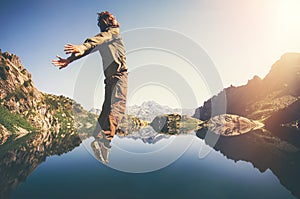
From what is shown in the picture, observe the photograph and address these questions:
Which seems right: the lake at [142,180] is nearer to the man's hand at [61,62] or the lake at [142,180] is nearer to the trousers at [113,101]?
the trousers at [113,101]

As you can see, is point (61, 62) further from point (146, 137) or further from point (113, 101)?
point (146, 137)

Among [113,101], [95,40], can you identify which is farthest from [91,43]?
[113,101]

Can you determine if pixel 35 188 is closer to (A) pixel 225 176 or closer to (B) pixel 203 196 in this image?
(B) pixel 203 196

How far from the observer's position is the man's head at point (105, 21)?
8203 mm

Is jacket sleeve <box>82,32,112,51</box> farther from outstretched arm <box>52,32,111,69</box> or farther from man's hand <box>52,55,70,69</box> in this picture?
man's hand <box>52,55,70,69</box>

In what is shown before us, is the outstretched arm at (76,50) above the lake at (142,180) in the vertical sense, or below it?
above

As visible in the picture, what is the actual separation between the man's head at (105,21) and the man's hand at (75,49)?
257cm

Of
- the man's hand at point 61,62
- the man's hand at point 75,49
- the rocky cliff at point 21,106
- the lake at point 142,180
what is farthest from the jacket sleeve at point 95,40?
the rocky cliff at point 21,106

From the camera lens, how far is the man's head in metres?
8.20

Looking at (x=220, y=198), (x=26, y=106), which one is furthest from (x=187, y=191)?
(x=26, y=106)

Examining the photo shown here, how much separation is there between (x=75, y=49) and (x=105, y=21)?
9.72ft

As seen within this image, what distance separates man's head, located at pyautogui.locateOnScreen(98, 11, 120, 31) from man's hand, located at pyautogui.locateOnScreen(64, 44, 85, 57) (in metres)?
2.57

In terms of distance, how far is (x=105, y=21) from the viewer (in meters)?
8.20

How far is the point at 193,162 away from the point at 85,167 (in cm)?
442
